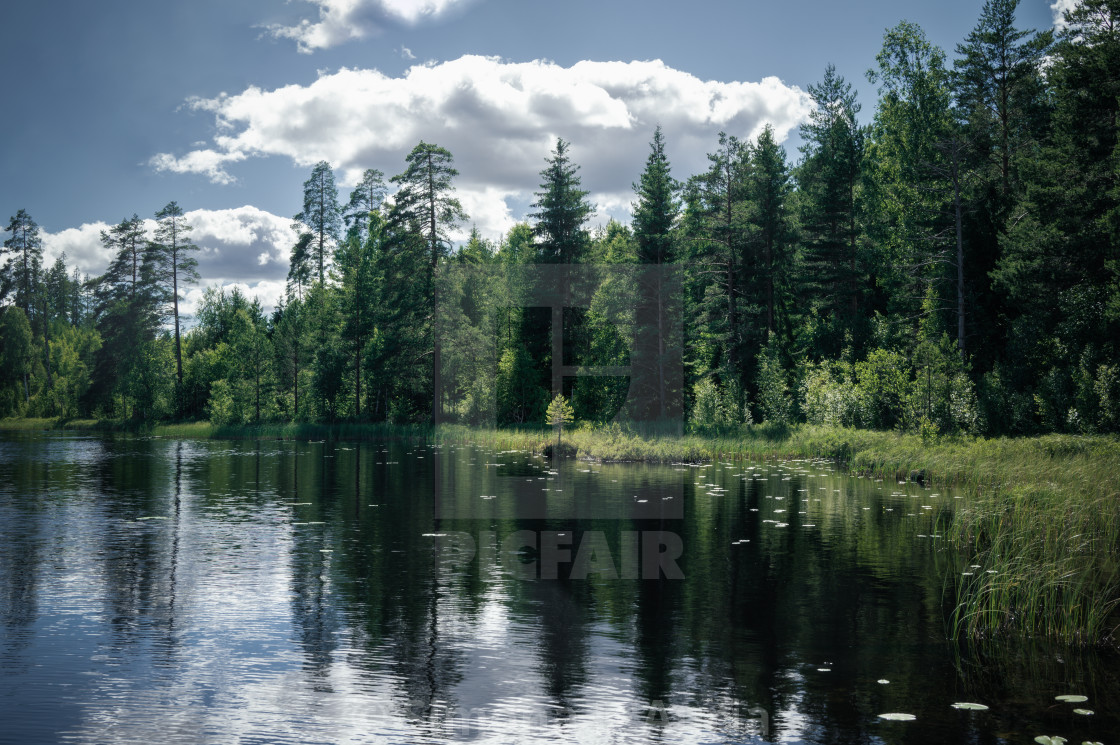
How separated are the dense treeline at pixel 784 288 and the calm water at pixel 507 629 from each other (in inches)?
619

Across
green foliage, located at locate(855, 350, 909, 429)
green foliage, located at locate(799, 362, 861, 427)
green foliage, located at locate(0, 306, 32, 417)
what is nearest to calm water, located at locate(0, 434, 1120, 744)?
green foliage, located at locate(855, 350, 909, 429)

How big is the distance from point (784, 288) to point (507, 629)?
55.1 metres

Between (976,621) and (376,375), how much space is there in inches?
2203

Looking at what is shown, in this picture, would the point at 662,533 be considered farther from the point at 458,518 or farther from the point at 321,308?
the point at 321,308

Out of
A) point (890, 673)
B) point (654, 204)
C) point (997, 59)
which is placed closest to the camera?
point (890, 673)

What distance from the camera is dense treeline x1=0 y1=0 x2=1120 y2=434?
32.8 meters

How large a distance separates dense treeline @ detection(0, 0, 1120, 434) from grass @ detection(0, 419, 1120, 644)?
353 centimetres

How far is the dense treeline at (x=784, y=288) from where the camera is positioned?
32.8 meters

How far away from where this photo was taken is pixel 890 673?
30.8ft

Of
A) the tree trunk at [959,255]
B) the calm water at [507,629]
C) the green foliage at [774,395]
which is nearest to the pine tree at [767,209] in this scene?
the green foliage at [774,395]

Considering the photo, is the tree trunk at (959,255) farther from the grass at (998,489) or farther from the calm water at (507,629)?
the calm water at (507,629)

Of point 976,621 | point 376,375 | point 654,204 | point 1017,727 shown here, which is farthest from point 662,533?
point 376,375

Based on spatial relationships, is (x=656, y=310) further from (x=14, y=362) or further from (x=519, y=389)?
(x=14, y=362)

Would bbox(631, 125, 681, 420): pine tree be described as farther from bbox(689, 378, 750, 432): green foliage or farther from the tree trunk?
the tree trunk
